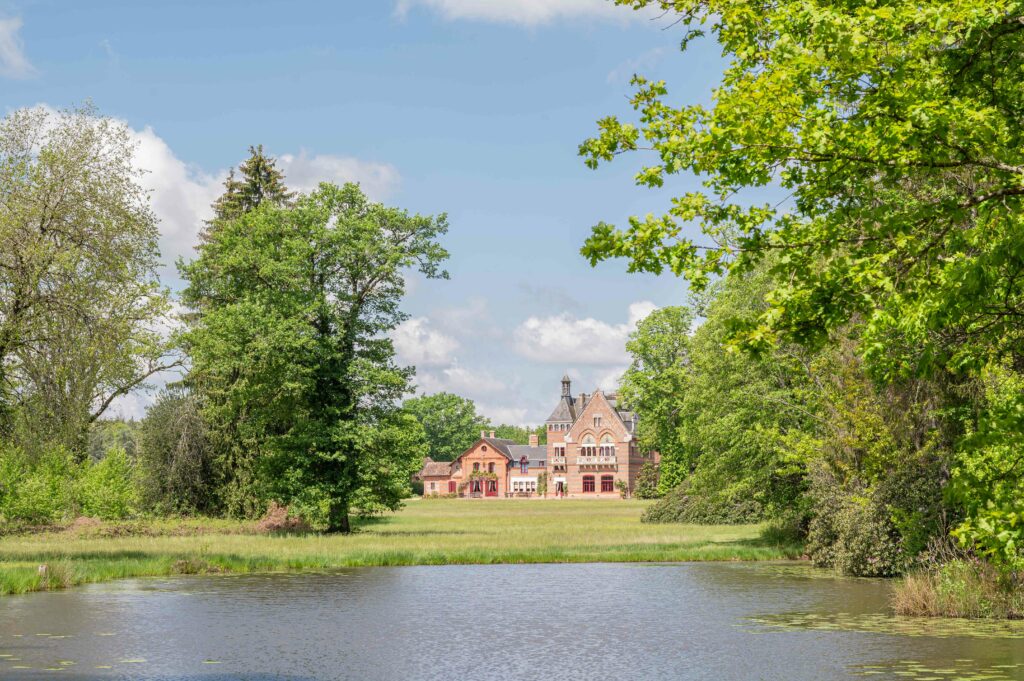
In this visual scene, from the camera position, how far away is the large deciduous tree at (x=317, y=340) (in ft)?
158

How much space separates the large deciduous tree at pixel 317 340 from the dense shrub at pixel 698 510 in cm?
1809

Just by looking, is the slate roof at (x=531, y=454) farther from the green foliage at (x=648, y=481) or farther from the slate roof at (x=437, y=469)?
the green foliage at (x=648, y=481)

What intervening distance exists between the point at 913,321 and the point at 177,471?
159 feet

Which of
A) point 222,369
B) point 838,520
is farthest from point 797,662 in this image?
point 222,369

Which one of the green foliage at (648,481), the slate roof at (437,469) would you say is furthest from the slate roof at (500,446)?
the green foliage at (648,481)

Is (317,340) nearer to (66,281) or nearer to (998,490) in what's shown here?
(66,281)

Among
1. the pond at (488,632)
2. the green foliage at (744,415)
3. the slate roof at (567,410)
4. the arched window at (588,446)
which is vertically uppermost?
the slate roof at (567,410)

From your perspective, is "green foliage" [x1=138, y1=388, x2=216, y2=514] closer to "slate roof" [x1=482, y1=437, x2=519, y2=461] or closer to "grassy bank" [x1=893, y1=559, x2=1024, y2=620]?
"grassy bank" [x1=893, y1=559, x2=1024, y2=620]

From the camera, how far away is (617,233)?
558 inches

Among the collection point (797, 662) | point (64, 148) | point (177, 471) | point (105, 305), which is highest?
point (64, 148)

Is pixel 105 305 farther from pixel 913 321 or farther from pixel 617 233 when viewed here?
pixel 913 321

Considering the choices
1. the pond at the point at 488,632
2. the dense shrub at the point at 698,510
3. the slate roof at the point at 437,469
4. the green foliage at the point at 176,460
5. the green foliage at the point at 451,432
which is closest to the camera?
the pond at the point at 488,632

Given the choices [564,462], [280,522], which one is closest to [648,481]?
[564,462]

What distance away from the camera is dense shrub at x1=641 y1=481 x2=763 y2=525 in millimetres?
57125
